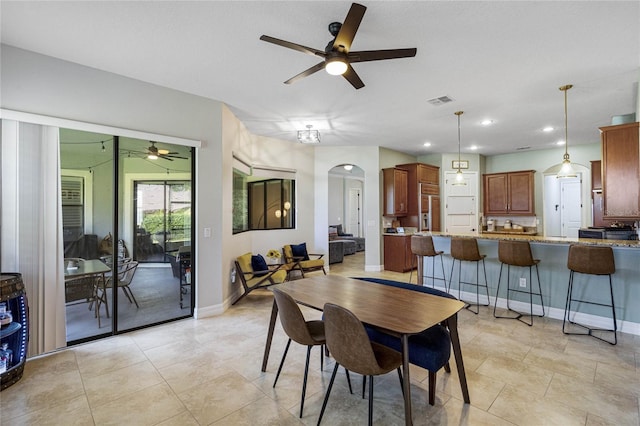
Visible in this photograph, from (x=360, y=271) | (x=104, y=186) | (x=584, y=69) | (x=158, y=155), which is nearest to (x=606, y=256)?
(x=584, y=69)

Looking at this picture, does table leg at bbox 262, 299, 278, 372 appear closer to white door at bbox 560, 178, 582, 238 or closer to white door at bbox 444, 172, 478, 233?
white door at bbox 444, 172, 478, 233

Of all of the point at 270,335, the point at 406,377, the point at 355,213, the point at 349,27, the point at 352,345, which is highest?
the point at 349,27

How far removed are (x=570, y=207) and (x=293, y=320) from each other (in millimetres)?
7877

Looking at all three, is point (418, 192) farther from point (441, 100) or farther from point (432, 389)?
point (432, 389)

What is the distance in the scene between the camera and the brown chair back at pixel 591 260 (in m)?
3.06

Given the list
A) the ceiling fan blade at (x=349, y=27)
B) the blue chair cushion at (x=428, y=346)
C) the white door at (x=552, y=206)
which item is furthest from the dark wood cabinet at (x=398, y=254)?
the ceiling fan blade at (x=349, y=27)

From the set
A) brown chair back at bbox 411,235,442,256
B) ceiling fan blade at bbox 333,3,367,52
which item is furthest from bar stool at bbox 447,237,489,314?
ceiling fan blade at bbox 333,3,367,52

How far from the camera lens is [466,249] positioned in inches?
160

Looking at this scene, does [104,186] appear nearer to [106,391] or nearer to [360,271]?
[106,391]

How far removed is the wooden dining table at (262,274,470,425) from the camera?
1630 mm

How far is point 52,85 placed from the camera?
288cm

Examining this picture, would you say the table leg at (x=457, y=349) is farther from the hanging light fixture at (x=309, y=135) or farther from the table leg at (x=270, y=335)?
the hanging light fixture at (x=309, y=135)

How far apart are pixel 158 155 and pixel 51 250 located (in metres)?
1.47

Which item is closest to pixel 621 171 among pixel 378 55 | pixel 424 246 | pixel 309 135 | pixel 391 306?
pixel 424 246
